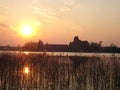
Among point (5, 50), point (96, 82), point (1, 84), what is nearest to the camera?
point (1, 84)

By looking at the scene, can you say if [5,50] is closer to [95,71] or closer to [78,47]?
[95,71]

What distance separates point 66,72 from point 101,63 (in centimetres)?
188

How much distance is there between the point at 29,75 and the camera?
15.5 metres

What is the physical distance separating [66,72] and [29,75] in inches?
68.0

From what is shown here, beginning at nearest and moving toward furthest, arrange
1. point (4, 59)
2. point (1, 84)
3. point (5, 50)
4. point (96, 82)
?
point (1, 84) < point (96, 82) < point (4, 59) < point (5, 50)

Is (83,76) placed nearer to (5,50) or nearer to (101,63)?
(101,63)

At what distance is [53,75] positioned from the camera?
50.1 ft

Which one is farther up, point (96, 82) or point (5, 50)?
point (5, 50)

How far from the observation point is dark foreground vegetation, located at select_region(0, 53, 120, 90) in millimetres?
14375

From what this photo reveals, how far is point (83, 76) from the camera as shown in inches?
609

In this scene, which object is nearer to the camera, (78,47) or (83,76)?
(83,76)

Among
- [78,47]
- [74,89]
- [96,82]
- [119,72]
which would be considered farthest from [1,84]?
[78,47]

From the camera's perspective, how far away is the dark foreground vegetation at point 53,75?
14.4 metres

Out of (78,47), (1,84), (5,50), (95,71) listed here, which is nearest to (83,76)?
(95,71)
